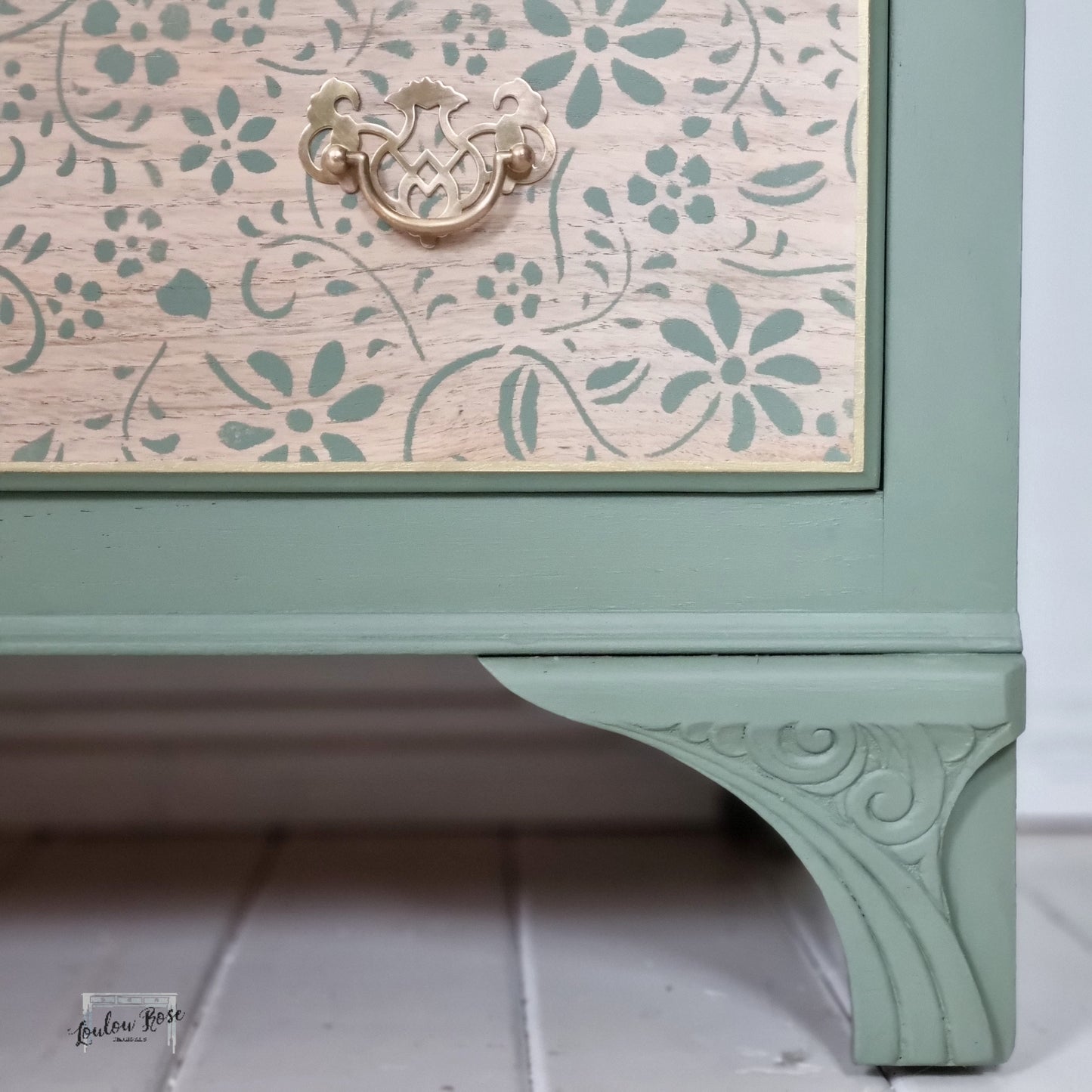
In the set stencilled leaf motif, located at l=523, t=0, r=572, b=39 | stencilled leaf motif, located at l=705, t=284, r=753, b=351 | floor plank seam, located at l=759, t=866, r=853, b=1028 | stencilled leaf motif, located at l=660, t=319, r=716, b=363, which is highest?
stencilled leaf motif, located at l=523, t=0, r=572, b=39

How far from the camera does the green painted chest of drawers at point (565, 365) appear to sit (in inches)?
17.2

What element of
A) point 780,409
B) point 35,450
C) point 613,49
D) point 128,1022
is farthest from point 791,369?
point 128,1022

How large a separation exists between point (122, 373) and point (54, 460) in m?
0.05

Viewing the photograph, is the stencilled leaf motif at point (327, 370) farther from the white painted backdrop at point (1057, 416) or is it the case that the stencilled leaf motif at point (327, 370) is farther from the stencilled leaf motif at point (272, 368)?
the white painted backdrop at point (1057, 416)

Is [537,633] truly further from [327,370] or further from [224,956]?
[224,956]

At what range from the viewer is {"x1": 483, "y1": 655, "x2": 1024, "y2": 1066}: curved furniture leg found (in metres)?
0.45

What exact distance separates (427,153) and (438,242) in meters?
0.04

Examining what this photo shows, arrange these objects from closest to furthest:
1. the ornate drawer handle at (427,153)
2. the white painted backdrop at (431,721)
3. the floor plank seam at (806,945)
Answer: the ornate drawer handle at (427,153) < the floor plank seam at (806,945) < the white painted backdrop at (431,721)

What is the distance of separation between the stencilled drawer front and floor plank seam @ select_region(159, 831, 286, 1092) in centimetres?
28

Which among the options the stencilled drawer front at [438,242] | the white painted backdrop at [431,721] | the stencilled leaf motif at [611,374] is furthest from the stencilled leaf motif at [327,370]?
the white painted backdrop at [431,721]

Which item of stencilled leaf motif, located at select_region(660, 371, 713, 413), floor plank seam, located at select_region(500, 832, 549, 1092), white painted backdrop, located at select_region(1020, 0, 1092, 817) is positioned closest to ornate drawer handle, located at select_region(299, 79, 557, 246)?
stencilled leaf motif, located at select_region(660, 371, 713, 413)

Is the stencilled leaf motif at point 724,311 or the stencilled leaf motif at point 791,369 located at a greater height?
the stencilled leaf motif at point 724,311

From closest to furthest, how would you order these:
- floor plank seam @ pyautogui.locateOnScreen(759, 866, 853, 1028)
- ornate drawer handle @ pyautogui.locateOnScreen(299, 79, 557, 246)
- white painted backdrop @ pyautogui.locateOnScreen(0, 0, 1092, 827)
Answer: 1. ornate drawer handle @ pyautogui.locateOnScreen(299, 79, 557, 246)
2. floor plank seam @ pyautogui.locateOnScreen(759, 866, 853, 1028)
3. white painted backdrop @ pyautogui.locateOnScreen(0, 0, 1092, 827)

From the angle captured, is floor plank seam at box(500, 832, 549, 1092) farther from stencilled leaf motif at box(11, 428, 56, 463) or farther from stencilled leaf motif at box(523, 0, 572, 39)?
stencilled leaf motif at box(523, 0, 572, 39)
